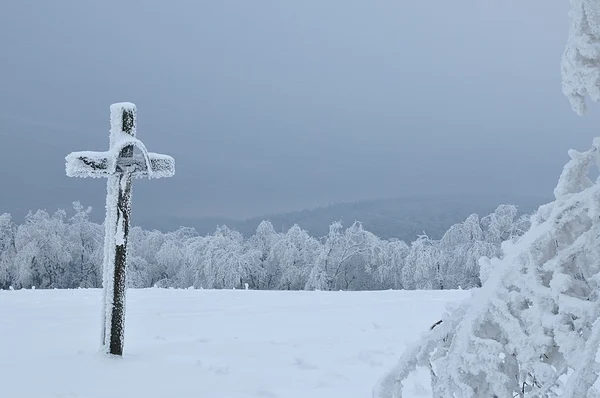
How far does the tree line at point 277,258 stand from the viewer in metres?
29.0

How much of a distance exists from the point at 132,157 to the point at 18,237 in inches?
1133

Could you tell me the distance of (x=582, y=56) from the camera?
61.3 inches

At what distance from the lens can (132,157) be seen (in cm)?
529

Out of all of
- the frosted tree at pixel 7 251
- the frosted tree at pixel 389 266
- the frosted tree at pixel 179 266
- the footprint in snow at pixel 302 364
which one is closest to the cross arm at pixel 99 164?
the footprint in snow at pixel 302 364

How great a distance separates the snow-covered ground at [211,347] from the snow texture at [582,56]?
115 inches

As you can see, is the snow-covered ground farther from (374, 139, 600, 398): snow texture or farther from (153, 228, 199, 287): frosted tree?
(153, 228, 199, 287): frosted tree

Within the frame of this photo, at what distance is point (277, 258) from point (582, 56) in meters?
30.9

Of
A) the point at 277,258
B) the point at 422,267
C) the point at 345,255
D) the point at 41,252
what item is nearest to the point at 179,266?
the point at 277,258

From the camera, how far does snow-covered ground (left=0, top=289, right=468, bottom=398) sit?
13.3ft

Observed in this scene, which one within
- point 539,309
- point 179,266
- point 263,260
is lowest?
point 539,309

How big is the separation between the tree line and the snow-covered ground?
20086 mm

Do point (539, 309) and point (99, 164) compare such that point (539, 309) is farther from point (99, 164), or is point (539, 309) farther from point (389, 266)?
point (389, 266)

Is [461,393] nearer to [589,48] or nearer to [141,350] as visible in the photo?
[589,48]

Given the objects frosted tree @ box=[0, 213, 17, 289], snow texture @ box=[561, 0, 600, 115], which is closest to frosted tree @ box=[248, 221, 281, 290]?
frosted tree @ box=[0, 213, 17, 289]
